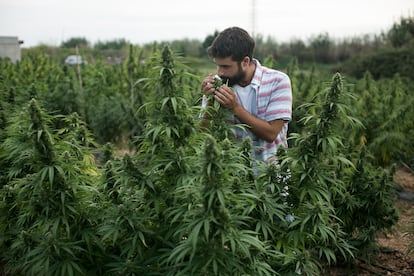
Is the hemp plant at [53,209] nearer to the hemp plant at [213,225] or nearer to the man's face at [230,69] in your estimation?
the hemp plant at [213,225]

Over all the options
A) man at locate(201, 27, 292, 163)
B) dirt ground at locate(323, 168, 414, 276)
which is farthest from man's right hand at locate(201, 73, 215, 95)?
dirt ground at locate(323, 168, 414, 276)

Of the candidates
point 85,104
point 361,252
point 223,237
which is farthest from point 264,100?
point 85,104

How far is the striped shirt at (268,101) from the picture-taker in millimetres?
2869

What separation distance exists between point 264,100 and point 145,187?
1.11 metres

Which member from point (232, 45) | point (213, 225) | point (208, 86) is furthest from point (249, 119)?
point (213, 225)

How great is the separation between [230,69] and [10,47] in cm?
2269

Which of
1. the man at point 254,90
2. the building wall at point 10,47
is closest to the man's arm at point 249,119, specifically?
the man at point 254,90

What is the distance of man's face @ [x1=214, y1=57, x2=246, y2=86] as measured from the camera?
281 cm

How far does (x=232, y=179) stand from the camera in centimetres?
206

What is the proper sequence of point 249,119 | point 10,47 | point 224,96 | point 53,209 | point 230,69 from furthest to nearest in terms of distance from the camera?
point 10,47 → point 230,69 → point 249,119 → point 224,96 → point 53,209

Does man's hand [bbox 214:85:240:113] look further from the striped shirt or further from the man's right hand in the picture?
the striped shirt

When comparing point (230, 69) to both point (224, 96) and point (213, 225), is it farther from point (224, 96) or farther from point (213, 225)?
point (213, 225)

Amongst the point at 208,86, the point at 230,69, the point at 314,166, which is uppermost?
the point at 230,69

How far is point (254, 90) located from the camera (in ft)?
9.68
